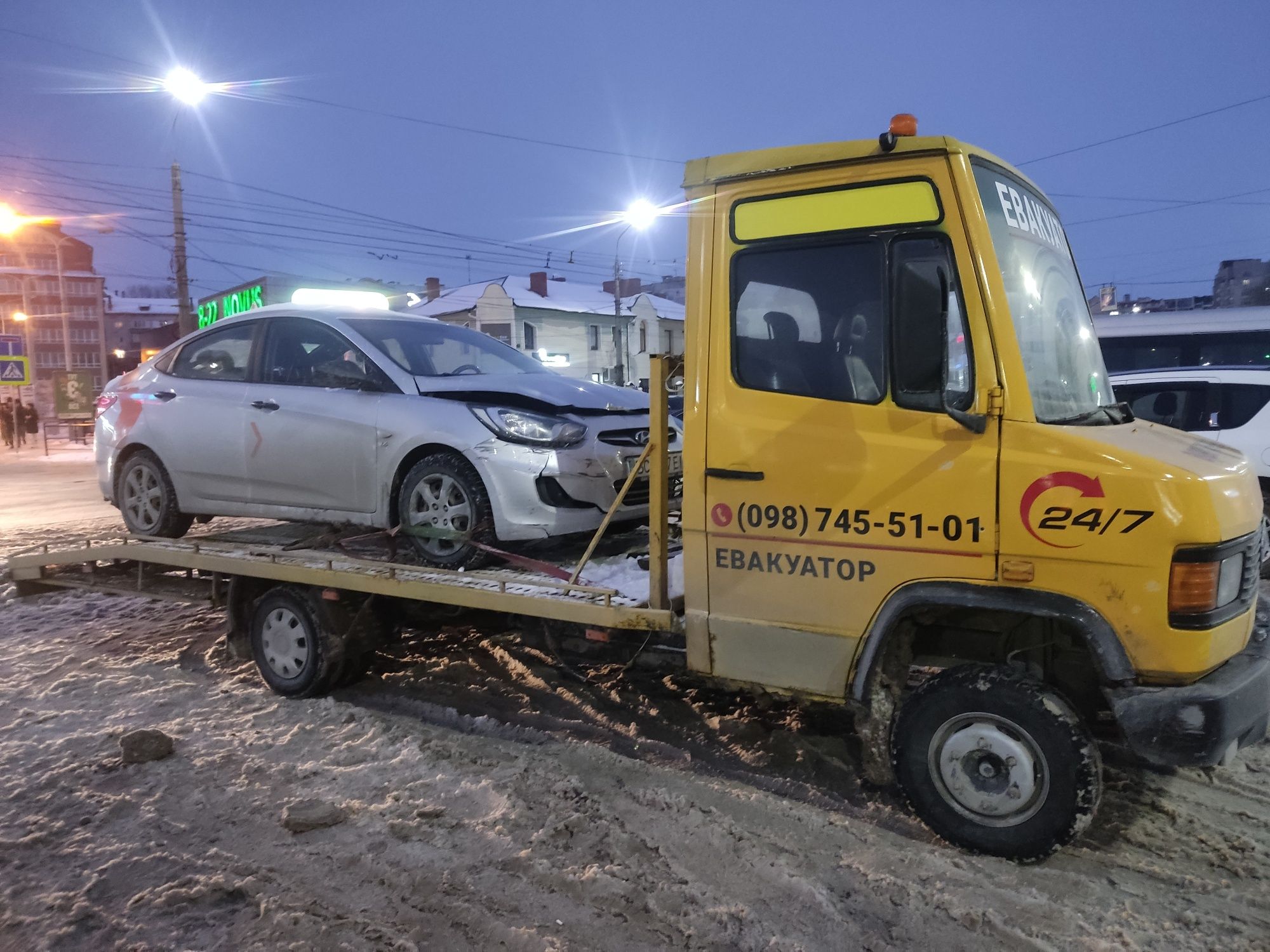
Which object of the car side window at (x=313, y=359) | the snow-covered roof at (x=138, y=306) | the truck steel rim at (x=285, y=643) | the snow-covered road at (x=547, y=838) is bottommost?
the snow-covered road at (x=547, y=838)

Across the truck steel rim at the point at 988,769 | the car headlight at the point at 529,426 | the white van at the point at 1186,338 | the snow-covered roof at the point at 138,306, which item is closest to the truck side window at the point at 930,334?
the truck steel rim at the point at 988,769

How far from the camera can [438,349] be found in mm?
5527

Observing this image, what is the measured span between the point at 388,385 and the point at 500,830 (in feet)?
8.67

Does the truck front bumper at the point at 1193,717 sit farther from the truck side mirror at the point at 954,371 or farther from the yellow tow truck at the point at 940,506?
the truck side mirror at the point at 954,371

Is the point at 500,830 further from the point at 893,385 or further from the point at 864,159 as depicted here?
the point at 864,159

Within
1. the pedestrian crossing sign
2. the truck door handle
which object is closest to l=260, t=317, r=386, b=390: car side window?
the truck door handle

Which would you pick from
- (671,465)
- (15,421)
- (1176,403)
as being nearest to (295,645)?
(671,465)

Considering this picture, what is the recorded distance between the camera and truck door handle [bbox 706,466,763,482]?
3.52 metres

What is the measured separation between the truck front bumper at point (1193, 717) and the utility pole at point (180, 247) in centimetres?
2259

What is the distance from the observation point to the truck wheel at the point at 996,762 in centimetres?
311

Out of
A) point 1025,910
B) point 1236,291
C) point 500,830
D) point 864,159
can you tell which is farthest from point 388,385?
point 1236,291

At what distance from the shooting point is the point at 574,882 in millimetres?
3195

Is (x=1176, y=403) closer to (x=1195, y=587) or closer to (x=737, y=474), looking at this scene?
(x=1195, y=587)

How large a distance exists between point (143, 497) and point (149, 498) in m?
0.07
